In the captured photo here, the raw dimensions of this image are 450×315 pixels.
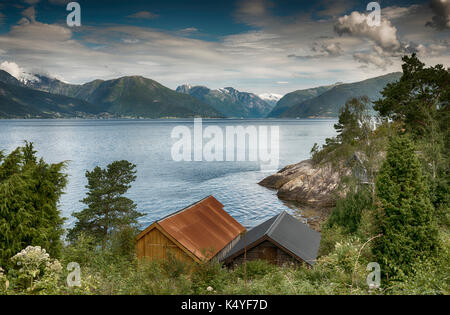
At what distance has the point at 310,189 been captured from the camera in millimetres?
61000

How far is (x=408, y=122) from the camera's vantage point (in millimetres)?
33344

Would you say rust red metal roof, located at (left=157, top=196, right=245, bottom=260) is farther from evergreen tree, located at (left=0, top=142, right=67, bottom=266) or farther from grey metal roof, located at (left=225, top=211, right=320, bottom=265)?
evergreen tree, located at (left=0, top=142, right=67, bottom=266)

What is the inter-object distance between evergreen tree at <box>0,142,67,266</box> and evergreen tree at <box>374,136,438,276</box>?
14285mm

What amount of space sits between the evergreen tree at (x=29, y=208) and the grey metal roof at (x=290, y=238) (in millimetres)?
12737

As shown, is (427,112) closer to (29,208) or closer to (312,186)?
(29,208)

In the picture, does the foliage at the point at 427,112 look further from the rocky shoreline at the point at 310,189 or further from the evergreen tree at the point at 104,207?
the evergreen tree at the point at 104,207

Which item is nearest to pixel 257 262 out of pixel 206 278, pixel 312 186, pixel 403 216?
pixel 206 278

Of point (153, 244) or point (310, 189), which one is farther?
point (310, 189)

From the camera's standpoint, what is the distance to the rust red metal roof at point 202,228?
79.6 feet

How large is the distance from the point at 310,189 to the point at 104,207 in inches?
1589
